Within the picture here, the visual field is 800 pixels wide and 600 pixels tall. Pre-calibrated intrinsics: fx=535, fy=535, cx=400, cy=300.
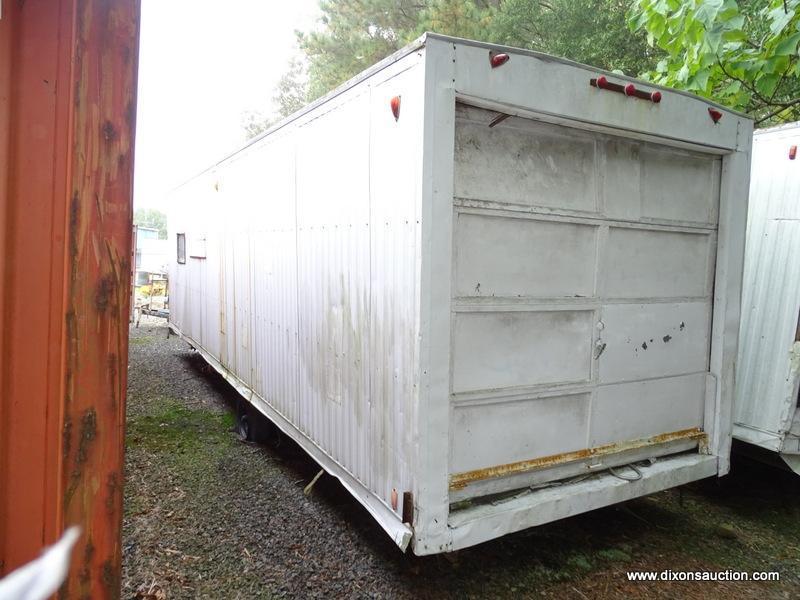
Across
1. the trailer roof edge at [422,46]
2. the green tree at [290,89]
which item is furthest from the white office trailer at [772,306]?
the green tree at [290,89]

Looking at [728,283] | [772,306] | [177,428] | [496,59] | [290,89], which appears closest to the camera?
[496,59]

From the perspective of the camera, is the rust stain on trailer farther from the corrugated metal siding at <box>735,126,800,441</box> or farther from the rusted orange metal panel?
the rusted orange metal panel

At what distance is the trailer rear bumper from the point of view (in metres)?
2.68

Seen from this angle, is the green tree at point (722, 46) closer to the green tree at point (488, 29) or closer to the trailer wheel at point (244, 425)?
the green tree at point (488, 29)

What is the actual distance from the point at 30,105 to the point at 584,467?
316 cm

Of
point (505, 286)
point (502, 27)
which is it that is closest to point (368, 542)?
point (505, 286)

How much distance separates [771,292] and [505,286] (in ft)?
8.69

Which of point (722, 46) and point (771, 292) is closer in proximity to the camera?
point (771, 292)

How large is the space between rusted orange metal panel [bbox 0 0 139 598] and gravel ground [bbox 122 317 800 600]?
1.86m

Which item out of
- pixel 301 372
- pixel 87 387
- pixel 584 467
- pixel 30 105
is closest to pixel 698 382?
pixel 584 467

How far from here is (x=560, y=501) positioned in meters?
2.96

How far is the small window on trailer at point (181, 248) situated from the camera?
8.56 metres

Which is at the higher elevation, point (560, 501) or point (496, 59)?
point (496, 59)

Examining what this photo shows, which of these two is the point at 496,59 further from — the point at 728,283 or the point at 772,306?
the point at 772,306
